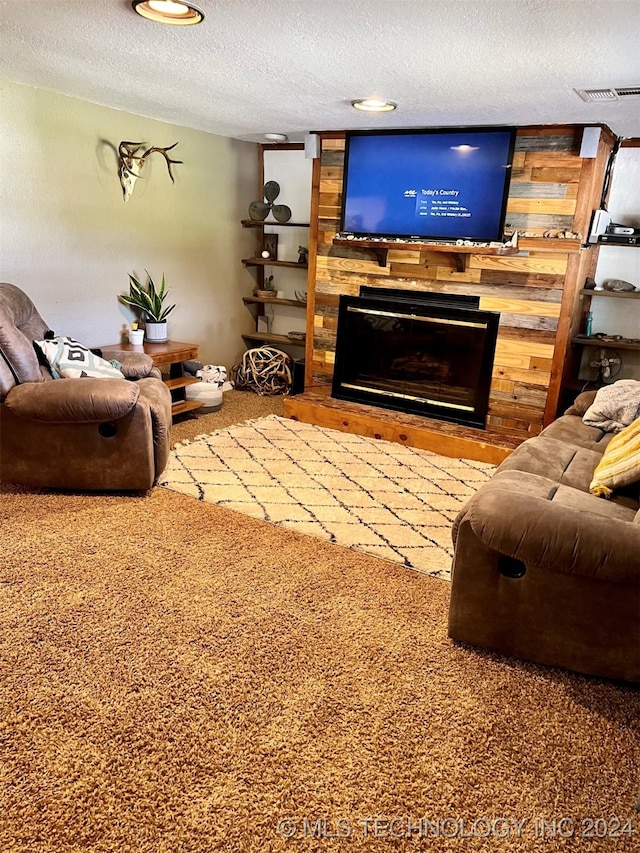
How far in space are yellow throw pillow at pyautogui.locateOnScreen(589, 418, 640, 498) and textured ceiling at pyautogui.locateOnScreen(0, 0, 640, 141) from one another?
4.76ft

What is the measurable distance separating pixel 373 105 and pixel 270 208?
2.00 meters

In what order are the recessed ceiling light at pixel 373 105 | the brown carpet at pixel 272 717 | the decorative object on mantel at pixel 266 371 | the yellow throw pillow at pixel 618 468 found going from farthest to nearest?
1. the decorative object on mantel at pixel 266 371
2. the recessed ceiling light at pixel 373 105
3. the yellow throw pillow at pixel 618 468
4. the brown carpet at pixel 272 717

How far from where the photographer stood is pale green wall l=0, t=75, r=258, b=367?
3.76 m

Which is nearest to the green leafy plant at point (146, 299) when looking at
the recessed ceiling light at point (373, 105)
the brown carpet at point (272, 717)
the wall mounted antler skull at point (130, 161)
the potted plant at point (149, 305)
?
the potted plant at point (149, 305)

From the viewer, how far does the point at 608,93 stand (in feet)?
9.46

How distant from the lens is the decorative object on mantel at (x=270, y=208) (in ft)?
17.3

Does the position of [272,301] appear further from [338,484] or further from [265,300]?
[338,484]

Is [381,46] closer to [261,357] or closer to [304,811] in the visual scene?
[304,811]

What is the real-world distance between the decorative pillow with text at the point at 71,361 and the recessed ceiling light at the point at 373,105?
2021mm

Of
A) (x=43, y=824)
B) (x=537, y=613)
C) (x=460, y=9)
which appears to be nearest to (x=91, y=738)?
(x=43, y=824)

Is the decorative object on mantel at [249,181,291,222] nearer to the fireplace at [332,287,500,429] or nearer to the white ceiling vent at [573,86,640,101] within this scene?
the fireplace at [332,287,500,429]

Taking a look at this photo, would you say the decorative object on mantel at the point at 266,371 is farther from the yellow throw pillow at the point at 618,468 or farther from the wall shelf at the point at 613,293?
the yellow throw pillow at the point at 618,468

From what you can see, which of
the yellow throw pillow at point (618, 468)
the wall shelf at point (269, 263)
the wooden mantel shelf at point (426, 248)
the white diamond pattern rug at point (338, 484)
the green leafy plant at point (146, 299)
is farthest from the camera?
the wall shelf at point (269, 263)

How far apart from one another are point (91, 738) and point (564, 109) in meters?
3.58
